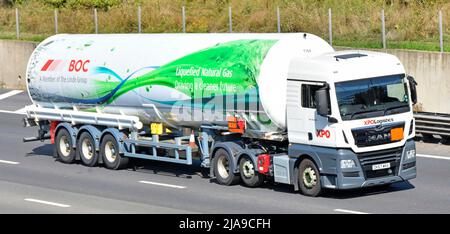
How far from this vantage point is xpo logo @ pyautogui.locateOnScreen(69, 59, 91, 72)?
2623 centimetres

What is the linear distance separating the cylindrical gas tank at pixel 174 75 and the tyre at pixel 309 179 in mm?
984

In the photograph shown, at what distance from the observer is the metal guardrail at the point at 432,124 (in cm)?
2709

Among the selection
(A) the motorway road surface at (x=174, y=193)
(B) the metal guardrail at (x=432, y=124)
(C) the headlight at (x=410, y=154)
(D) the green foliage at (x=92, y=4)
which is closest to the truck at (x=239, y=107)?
(C) the headlight at (x=410, y=154)

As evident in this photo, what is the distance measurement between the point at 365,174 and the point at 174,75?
16.8 ft

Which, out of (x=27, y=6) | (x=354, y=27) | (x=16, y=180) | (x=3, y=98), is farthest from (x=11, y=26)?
(x=16, y=180)

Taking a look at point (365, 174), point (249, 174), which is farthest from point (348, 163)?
point (249, 174)

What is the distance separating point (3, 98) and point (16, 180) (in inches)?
630

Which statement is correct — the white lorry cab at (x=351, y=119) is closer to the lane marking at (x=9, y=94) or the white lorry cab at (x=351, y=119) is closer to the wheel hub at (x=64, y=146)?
the wheel hub at (x=64, y=146)

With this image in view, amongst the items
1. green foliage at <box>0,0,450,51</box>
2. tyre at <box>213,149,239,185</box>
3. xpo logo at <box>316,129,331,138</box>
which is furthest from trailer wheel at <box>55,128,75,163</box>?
green foliage at <box>0,0,450,51</box>

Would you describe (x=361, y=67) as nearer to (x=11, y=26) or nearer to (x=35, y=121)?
(x=35, y=121)

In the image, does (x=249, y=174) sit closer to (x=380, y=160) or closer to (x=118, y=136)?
(x=380, y=160)

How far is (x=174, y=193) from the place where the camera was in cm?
2247
